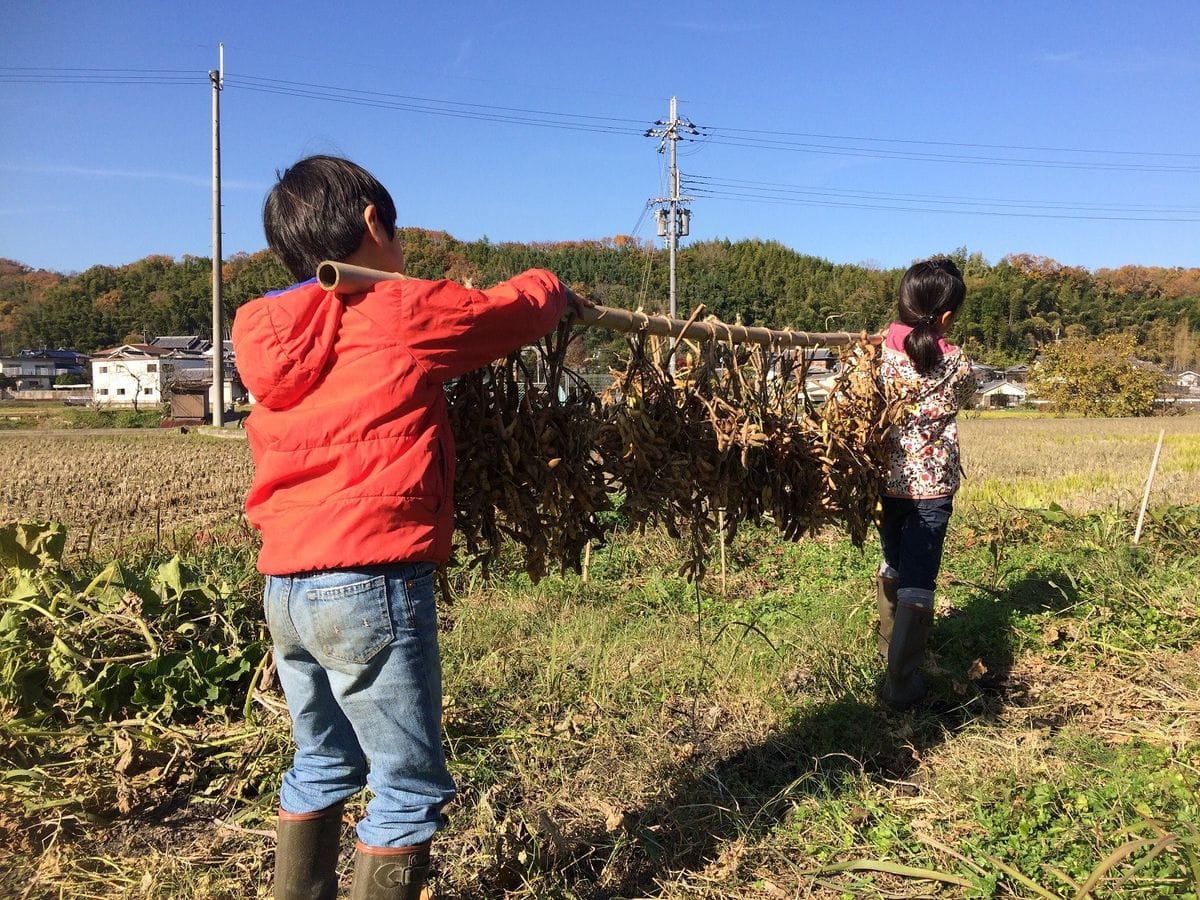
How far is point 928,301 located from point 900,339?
19cm

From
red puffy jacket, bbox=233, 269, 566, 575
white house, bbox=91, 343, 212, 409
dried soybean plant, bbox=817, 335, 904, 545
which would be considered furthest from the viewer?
white house, bbox=91, 343, 212, 409

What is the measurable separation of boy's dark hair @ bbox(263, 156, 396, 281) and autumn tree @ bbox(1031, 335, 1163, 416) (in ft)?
133

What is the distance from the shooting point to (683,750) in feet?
9.48

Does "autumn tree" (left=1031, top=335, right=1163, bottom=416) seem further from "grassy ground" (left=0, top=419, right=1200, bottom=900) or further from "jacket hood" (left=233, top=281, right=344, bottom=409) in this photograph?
"jacket hood" (left=233, top=281, right=344, bottom=409)

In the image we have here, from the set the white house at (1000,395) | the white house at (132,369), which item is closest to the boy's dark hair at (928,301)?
the white house at (1000,395)

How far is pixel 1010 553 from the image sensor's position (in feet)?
18.2

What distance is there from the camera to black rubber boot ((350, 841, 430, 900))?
5.41 feet

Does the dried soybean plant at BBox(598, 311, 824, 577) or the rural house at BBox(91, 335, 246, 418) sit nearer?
the dried soybean plant at BBox(598, 311, 824, 577)

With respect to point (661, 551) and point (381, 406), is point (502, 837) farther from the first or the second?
point (661, 551)

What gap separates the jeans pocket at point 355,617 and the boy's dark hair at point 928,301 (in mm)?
2456

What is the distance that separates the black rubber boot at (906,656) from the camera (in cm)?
322

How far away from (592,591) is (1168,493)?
8.26 m

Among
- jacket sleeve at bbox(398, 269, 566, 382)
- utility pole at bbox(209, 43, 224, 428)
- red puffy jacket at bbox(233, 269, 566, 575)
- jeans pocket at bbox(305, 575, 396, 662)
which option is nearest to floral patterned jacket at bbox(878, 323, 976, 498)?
jacket sleeve at bbox(398, 269, 566, 382)

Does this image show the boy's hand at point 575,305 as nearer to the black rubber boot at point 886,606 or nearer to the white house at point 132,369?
the black rubber boot at point 886,606
